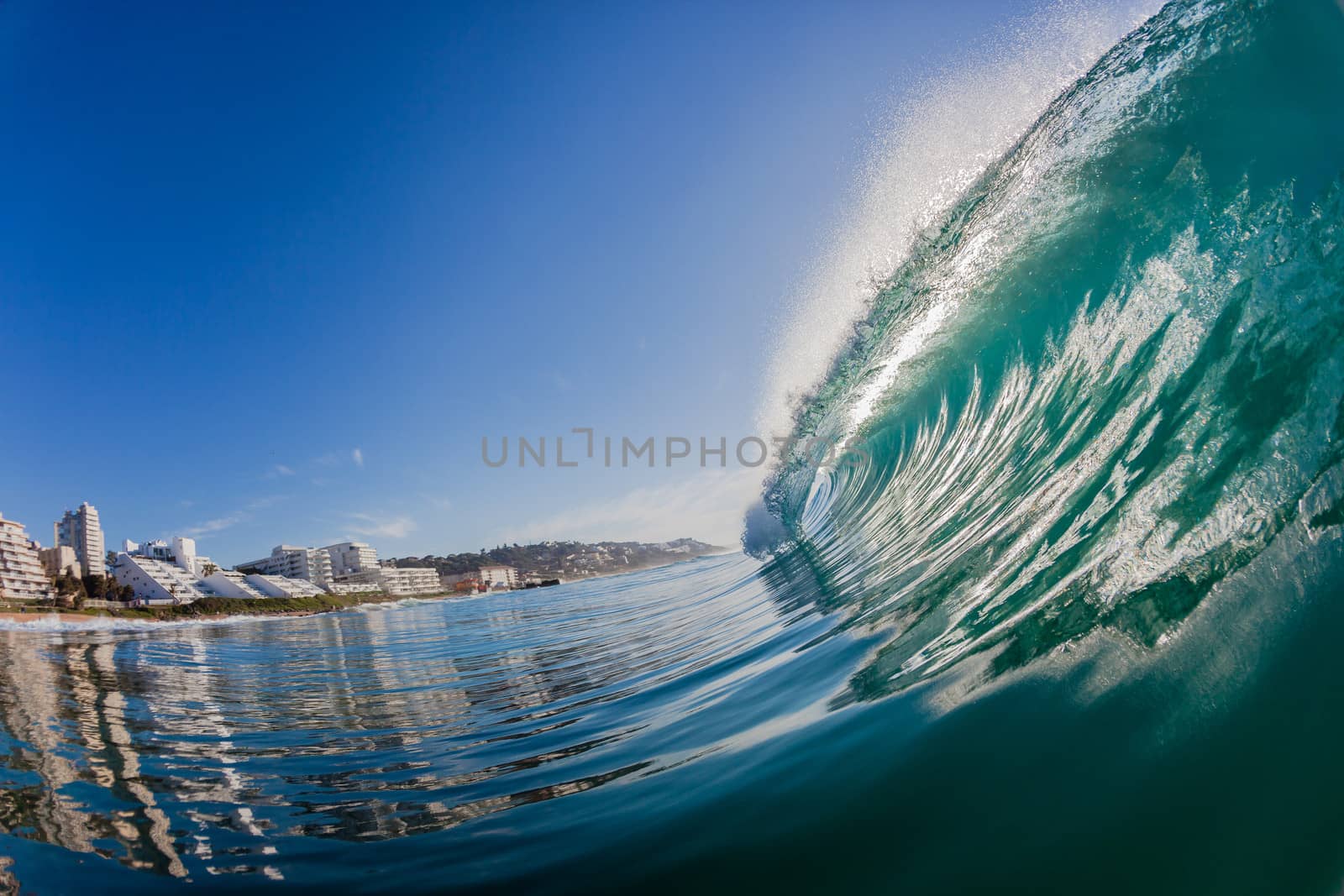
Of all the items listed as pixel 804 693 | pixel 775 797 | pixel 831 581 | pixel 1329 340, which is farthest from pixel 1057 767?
pixel 831 581

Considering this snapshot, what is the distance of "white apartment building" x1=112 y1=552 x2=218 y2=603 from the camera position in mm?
38156

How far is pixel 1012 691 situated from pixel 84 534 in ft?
206

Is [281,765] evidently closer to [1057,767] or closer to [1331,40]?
[1057,767]

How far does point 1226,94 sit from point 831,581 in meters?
5.93

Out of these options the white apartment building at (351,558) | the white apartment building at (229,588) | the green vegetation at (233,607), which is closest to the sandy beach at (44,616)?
the green vegetation at (233,607)

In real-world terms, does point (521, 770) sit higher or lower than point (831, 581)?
lower

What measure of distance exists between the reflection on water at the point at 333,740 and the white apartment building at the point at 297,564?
77986 millimetres

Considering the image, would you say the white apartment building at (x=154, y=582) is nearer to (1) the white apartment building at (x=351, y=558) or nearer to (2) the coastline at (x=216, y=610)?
(2) the coastline at (x=216, y=610)

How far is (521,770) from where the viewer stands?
248 cm

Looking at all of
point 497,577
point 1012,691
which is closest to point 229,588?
point 497,577

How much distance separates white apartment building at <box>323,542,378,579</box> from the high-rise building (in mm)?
28833

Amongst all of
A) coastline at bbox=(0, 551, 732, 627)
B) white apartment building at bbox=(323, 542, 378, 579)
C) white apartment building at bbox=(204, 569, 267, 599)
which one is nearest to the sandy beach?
coastline at bbox=(0, 551, 732, 627)

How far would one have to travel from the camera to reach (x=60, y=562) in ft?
108

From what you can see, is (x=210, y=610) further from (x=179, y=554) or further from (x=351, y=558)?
A: (x=351, y=558)
